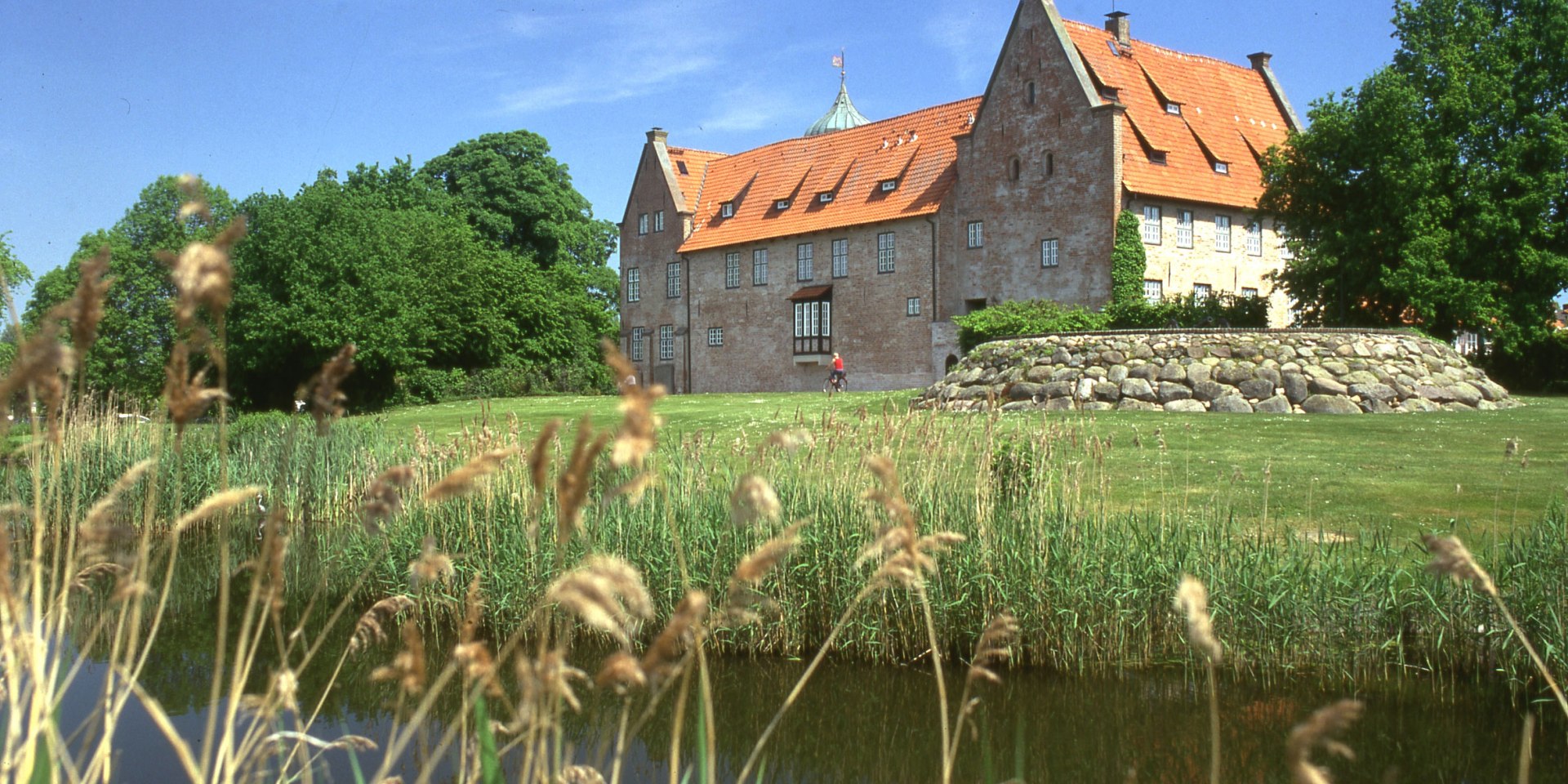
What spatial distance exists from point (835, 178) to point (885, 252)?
5.59 meters

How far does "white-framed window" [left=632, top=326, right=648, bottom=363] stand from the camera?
5556 cm

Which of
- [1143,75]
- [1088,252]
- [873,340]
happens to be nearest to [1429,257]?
[1088,252]

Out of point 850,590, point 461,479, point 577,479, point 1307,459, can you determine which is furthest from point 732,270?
point 577,479

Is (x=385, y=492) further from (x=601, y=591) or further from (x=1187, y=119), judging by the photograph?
(x=1187, y=119)

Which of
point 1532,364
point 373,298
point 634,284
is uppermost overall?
point 634,284

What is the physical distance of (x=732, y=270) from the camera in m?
51.3

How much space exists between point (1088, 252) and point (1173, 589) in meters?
30.9

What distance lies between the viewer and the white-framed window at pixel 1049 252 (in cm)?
3909

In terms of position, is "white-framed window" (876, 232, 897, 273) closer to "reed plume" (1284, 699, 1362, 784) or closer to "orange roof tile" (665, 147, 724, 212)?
"orange roof tile" (665, 147, 724, 212)

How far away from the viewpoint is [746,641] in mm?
9039

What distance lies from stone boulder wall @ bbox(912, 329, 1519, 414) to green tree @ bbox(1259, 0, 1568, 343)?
16.5ft

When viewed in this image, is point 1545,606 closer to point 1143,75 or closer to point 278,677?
point 278,677

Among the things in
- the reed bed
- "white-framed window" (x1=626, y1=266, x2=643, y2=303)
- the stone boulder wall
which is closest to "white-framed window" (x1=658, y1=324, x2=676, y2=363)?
"white-framed window" (x1=626, y1=266, x2=643, y2=303)

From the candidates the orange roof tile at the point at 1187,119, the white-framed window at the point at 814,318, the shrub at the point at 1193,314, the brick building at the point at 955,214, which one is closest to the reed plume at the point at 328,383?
the shrub at the point at 1193,314
